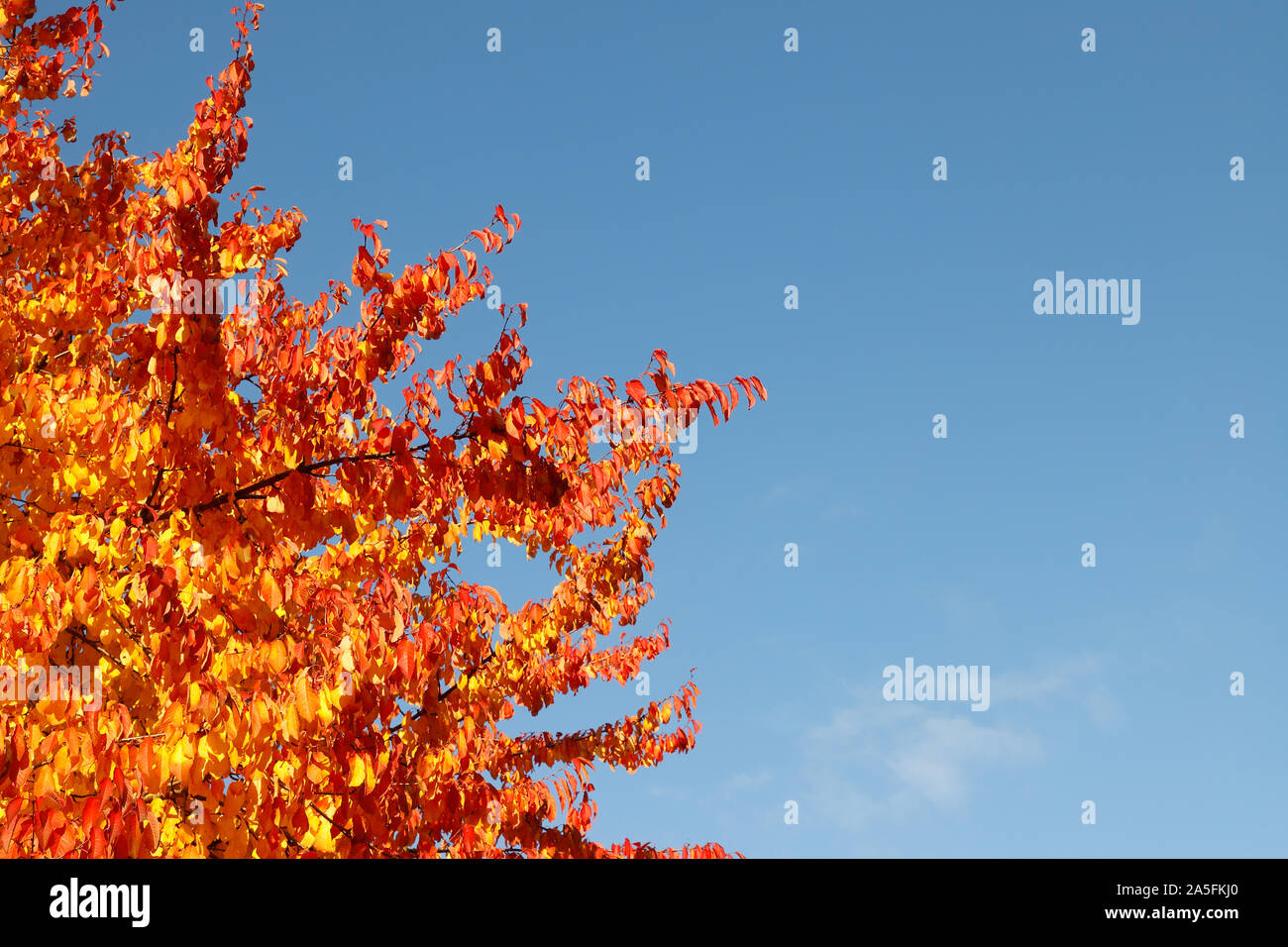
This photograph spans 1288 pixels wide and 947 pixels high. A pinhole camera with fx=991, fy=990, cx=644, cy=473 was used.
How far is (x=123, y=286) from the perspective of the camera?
7.72 metres

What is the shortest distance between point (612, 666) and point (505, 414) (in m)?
6.32

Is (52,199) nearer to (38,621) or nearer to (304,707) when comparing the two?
(38,621)

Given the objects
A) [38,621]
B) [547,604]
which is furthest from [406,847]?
[547,604]

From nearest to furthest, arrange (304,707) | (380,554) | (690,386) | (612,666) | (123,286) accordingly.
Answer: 1. (304,707)
2. (690,386)
3. (123,286)
4. (380,554)
5. (612,666)

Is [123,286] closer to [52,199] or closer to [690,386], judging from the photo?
[52,199]

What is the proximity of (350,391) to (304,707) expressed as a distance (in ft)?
6.97

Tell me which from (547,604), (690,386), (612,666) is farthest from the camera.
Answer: (612,666)

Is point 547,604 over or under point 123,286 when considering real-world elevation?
under

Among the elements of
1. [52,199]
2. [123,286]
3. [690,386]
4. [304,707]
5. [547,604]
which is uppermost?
[52,199]

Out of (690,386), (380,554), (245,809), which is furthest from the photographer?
(380,554)

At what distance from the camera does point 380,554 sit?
8336mm

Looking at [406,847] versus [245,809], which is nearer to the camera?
[245,809]

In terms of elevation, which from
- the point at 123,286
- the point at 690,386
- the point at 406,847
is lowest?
the point at 406,847
